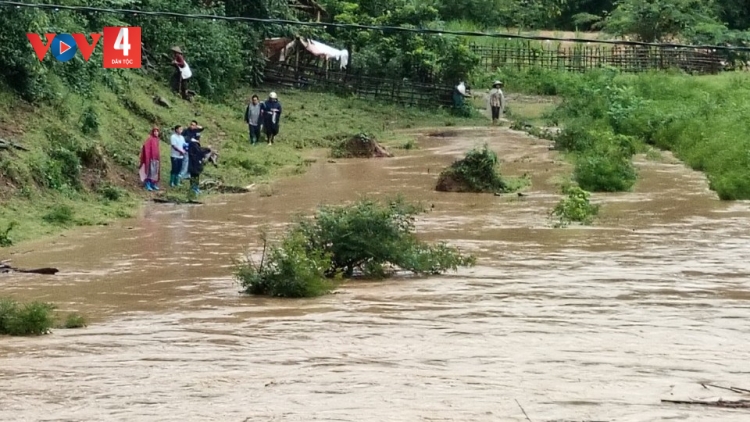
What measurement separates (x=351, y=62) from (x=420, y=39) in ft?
8.05

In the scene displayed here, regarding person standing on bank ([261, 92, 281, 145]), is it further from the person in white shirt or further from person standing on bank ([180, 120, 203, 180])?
the person in white shirt

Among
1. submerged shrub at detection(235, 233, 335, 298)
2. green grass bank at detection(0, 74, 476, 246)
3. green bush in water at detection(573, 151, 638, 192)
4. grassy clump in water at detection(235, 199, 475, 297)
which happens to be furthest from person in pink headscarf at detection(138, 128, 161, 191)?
submerged shrub at detection(235, 233, 335, 298)

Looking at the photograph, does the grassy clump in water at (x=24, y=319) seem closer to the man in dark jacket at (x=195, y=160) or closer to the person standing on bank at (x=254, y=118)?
the man in dark jacket at (x=195, y=160)

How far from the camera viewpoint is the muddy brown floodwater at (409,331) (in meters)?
9.21

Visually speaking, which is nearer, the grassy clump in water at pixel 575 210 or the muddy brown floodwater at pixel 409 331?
the muddy brown floodwater at pixel 409 331

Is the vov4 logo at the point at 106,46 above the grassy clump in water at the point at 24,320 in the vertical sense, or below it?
above

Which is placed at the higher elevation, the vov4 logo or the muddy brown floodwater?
the vov4 logo

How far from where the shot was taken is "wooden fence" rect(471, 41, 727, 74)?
5575 cm

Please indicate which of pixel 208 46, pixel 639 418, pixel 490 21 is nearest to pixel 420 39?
pixel 208 46

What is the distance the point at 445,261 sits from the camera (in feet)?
50.5

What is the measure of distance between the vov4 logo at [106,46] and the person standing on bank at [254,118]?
2.83 metres

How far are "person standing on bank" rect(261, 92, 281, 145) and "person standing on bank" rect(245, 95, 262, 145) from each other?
31cm

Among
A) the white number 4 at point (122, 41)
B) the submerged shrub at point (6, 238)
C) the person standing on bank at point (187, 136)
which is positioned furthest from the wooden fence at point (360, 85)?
the submerged shrub at point (6, 238)

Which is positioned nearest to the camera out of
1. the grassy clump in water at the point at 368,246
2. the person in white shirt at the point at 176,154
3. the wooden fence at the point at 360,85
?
the grassy clump in water at the point at 368,246
